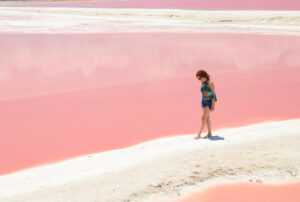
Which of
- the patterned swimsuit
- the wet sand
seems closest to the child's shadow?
the patterned swimsuit

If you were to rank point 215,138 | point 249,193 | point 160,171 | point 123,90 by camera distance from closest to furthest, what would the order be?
1. point 249,193
2. point 160,171
3. point 215,138
4. point 123,90

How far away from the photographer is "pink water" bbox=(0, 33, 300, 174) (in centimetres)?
752

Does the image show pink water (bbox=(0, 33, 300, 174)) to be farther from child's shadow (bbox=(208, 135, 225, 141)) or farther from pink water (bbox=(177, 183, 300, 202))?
pink water (bbox=(177, 183, 300, 202))

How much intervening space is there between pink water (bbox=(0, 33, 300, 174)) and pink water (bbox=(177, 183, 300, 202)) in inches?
93.2

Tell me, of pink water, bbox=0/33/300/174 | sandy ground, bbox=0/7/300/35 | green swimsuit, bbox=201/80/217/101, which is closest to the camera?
green swimsuit, bbox=201/80/217/101

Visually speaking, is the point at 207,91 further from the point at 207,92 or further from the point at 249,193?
the point at 249,193

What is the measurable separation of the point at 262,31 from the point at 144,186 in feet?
57.5

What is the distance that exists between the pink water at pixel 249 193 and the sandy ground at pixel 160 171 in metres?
0.13

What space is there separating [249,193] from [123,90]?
6016mm

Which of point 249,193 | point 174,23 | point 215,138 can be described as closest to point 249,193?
point 249,193

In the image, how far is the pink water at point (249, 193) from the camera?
16.5 feet

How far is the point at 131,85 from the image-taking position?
11055mm

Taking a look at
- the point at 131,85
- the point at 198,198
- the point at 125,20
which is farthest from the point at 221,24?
the point at 198,198

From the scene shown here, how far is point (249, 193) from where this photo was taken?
16.9 ft
